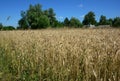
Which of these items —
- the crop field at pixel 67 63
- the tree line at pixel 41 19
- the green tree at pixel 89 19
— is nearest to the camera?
the crop field at pixel 67 63

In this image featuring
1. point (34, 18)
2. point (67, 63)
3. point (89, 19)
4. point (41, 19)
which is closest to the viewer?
point (67, 63)

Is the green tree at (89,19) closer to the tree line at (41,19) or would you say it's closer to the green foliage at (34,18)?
the tree line at (41,19)

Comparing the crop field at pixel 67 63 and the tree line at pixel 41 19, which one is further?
the tree line at pixel 41 19

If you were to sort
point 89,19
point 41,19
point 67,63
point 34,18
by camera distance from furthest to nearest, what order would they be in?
point 89,19 → point 34,18 → point 41,19 → point 67,63

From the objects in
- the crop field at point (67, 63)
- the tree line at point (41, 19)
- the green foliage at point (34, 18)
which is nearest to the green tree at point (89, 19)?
the tree line at point (41, 19)

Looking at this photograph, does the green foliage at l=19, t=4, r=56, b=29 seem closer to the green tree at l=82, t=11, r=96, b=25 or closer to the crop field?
the green tree at l=82, t=11, r=96, b=25

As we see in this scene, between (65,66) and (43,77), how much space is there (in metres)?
0.75

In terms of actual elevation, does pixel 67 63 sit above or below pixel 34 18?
below

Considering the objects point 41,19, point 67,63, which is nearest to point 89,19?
point 41,19

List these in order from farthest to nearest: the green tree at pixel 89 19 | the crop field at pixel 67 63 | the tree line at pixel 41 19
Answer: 1. the green tree at pixel 89 19
2. the tree line at pixel 41 19
3. the crop field at pixel 67 63

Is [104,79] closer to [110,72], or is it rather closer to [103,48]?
[110,72]

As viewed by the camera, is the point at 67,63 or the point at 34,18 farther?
the point at 34,18

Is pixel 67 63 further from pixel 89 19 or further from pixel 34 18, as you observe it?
pixel 89 19

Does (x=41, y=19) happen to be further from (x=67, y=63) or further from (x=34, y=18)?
(x=67, y=63)
